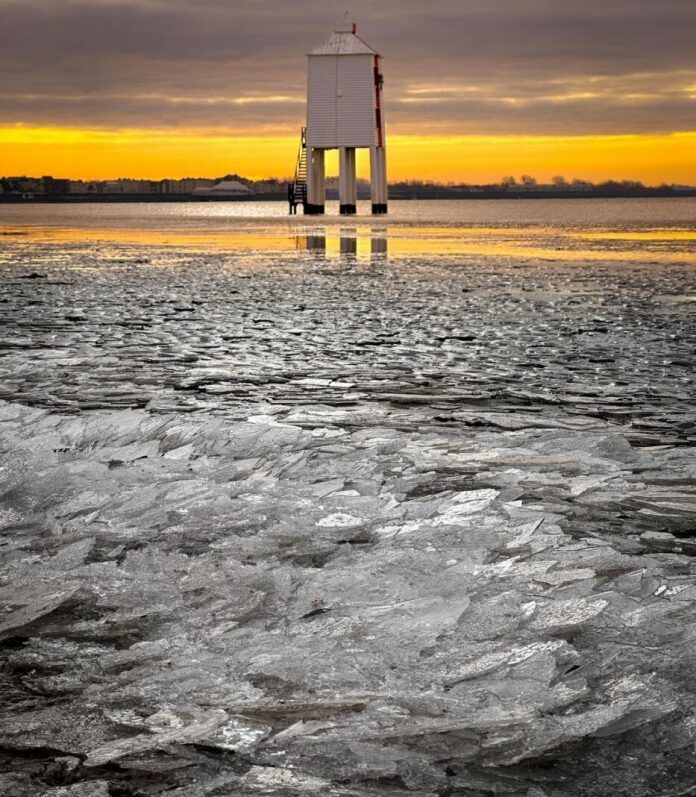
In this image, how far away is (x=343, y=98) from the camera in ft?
154

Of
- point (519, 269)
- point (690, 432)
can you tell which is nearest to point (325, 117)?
point (519, 269)

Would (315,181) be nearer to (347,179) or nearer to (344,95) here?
(347,179)

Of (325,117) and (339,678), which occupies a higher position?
(325,117)

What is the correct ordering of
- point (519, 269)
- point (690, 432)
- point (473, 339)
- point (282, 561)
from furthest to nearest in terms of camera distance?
point (519, 269), point (473, 339), point (690, 432), point (282, 561)

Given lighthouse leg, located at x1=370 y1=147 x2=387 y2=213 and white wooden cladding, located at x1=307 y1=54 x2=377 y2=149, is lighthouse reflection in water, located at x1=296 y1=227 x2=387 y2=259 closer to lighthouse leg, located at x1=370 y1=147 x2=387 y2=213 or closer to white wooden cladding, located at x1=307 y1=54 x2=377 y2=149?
white wooden cladding, located at x1=307 y1=54 x2=377 y2=149

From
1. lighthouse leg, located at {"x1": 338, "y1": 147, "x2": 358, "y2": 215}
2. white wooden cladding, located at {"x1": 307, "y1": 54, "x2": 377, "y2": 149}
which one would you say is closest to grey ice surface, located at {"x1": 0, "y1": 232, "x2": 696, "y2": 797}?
white wooden cladding, located at {"x1": 307, "y1": 54, "x2": 377, "y2": 149}

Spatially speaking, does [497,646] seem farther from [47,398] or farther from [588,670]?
[47,398]

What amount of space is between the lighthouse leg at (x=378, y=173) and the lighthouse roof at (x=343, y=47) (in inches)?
188

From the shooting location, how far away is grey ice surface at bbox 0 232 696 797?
6.20 ft

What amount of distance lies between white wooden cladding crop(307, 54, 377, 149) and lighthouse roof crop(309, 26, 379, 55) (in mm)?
180

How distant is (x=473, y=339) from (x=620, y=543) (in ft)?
14.3

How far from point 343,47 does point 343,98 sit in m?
2.22

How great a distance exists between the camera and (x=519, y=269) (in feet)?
47.6

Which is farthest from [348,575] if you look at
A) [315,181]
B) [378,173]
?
[315,181]
